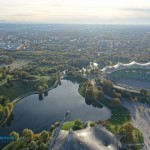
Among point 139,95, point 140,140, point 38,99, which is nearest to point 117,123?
point 140,140

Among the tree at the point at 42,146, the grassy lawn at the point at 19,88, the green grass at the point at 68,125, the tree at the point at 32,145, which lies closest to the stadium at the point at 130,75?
the grassy lawn at the point at 19,88

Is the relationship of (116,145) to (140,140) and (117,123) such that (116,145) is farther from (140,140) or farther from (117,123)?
(117,123)

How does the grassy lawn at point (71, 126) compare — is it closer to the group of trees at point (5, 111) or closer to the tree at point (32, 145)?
the tree at point (32, 145)

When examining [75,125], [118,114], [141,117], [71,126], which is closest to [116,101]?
[118,114]

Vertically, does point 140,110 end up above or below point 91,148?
below

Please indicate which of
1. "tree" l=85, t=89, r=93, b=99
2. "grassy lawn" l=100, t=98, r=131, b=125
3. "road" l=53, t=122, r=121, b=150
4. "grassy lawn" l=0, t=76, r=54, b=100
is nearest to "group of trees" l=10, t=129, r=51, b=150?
"road" l=53, t=122, r=121, b=150

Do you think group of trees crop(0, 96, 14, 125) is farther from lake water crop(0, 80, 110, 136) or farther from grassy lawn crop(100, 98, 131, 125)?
grassy lawn crop(100, 98, 131, 125)

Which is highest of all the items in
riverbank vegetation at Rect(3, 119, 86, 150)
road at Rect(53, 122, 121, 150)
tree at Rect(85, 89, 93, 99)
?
road at Rect(53, 122, 121, 150)
